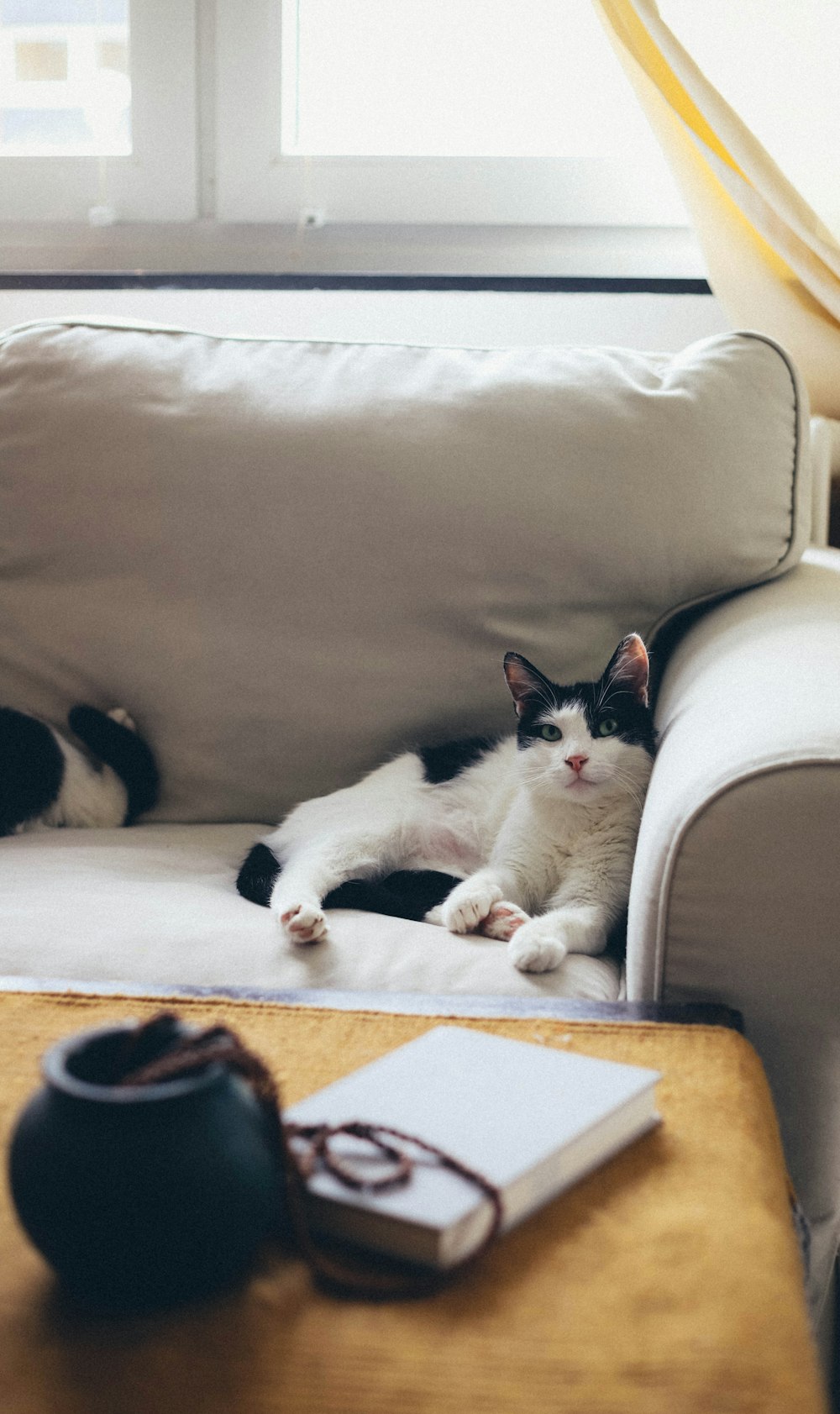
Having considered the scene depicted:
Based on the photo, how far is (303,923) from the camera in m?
0.95

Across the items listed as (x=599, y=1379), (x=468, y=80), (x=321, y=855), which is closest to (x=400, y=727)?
(x=321, y=855)

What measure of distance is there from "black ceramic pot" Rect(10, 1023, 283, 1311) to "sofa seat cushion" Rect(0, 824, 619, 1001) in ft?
1.27

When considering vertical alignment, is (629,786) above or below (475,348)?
below

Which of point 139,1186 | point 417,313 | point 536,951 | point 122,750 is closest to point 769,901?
point 536,951

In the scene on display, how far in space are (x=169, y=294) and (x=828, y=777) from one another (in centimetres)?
160

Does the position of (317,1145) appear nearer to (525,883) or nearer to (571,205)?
(525,883)

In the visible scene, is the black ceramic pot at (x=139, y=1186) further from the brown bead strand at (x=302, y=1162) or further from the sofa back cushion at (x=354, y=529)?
the sofa back cushion at (x=354, y=529)

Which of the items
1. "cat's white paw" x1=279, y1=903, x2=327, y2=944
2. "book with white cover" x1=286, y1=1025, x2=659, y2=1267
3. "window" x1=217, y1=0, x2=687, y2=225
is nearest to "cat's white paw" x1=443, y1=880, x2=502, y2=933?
"cat's white paw" x1=279, y1=903, x2=327, y2=944

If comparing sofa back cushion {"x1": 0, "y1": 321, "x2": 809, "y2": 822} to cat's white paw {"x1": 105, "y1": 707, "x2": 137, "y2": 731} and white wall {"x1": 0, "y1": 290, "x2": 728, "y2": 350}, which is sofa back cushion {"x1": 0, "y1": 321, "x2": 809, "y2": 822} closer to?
cat's white paw {"x1": 105, "y1": 707, "x2": 137, "y2": 731}

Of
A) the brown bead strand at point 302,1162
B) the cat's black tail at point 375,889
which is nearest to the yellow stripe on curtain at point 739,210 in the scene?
the cat's black tail at point 375,889

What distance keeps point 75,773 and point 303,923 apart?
53cm

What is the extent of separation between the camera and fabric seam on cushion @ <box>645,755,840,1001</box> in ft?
2.50

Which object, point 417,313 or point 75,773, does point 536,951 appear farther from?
point 417,313

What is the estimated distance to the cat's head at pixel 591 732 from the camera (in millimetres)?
1128
